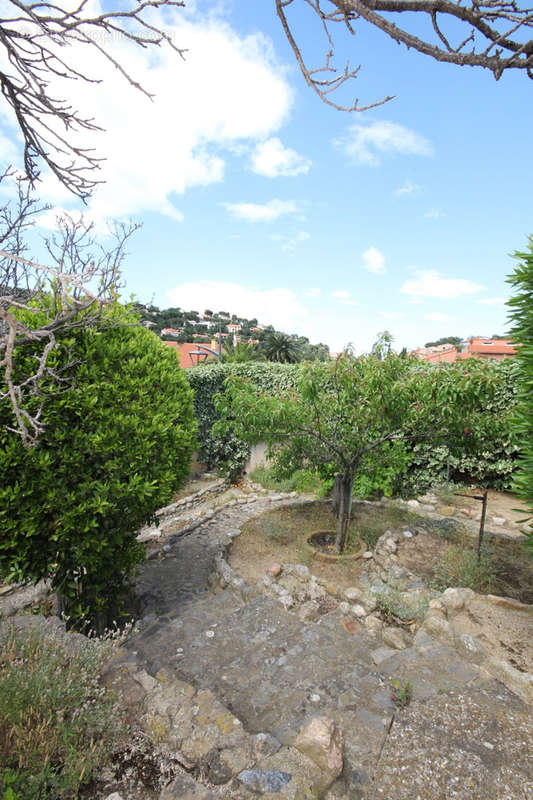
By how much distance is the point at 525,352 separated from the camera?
3.28m

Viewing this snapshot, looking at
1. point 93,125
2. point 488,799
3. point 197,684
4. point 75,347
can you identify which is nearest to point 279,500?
point 197,684

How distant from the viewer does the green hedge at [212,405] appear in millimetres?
11578

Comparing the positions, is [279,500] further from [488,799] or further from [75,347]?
[488,799]

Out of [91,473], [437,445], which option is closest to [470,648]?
[437,445]

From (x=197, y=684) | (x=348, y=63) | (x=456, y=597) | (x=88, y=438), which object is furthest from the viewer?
(x=456, y=597)

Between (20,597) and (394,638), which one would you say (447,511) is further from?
(20,597)

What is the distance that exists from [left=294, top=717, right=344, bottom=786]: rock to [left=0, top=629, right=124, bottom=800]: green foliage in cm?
121

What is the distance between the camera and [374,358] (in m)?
4.89

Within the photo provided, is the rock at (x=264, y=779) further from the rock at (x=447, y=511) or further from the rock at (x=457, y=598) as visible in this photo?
the rock at (x=447, y=511)

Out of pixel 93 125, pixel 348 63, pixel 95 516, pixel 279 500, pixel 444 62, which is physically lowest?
pixel 279 500

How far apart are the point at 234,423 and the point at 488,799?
445 centimetres

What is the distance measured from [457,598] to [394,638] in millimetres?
855

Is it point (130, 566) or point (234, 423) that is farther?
point (234, 423)

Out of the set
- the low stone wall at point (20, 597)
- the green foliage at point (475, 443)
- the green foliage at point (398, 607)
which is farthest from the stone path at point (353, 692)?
the green foliage at point (475, 443)
